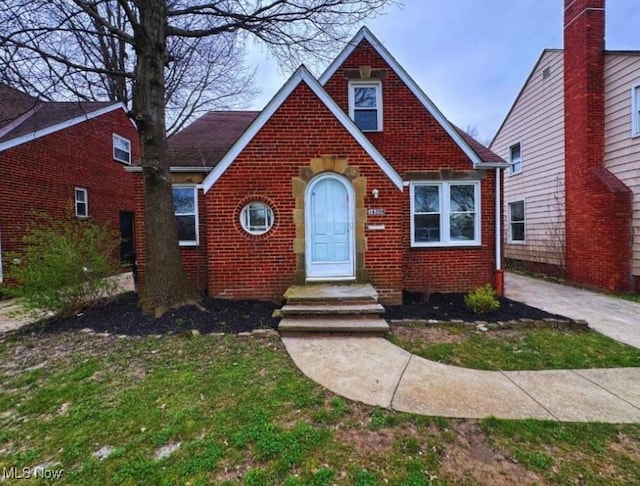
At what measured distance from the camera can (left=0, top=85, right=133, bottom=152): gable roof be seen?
9498mm

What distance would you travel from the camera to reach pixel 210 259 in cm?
675

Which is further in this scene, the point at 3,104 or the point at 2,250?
the point at 3,104

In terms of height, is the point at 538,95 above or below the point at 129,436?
above

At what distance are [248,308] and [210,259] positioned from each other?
140 cm

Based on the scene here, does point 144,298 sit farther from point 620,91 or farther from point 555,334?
point 620,91

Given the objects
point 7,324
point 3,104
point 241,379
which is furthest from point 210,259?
point 3,104

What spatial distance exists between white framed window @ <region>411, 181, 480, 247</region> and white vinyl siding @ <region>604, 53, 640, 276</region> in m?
3.94

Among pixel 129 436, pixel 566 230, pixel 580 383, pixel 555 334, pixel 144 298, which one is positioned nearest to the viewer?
pixel 129 436

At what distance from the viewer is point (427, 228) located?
813 centimetres

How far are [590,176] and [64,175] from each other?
56.5 ft

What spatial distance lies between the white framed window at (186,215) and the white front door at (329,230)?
116 inches


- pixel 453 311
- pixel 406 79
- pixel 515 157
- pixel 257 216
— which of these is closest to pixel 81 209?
pixel 257 216

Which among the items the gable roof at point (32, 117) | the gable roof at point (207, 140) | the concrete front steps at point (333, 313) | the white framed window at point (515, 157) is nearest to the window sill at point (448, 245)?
the concrete front steps at point (333, 313)

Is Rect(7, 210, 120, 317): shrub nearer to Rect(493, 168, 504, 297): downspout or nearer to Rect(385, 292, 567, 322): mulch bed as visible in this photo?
Rect(385, 292, 567, 322): mulch bed
